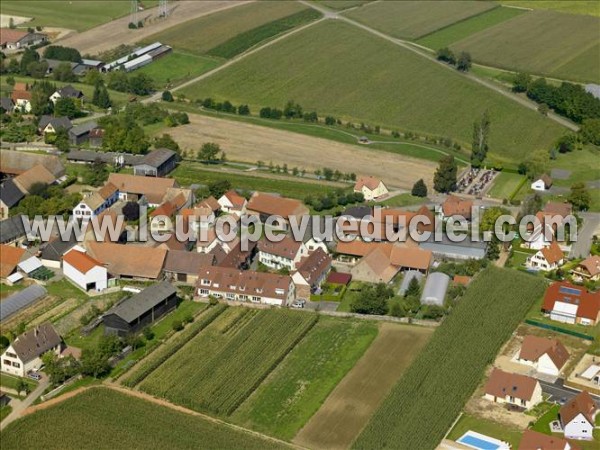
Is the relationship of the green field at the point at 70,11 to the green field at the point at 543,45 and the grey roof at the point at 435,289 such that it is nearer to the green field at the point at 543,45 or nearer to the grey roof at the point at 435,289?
the green field at the point at 543,45

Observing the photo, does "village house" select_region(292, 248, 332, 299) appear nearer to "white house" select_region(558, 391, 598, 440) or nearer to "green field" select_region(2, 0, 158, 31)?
"white house" select_region(558, 391, 598, 440)

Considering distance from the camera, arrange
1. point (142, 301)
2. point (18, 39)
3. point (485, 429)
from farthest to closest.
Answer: point (18, 39), point (142, 301), point (485, 429)

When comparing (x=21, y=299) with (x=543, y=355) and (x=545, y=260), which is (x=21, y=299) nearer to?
(x=543, y=355)

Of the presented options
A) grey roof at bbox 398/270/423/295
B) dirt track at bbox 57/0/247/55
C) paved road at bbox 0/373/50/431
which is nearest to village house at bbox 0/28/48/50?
dirt track at bbox 57/0/247/55

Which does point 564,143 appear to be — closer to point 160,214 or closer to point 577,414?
point 160,214

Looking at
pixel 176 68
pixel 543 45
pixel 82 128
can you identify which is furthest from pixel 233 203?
pixel 543 45

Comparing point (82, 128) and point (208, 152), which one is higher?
point (82, 128)

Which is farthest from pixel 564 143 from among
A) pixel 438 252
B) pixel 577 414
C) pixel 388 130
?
pixel 577 414
